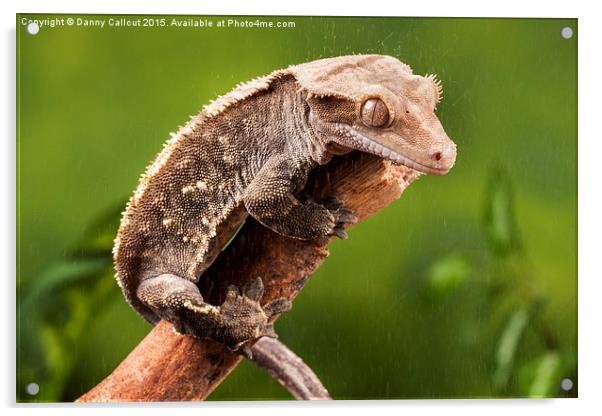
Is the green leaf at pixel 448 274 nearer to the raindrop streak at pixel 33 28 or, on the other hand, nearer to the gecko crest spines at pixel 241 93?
the gecko crest spines at pixel 241 93

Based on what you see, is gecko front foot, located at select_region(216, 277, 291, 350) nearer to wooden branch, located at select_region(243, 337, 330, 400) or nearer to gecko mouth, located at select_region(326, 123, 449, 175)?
wooden branch, located at select_region(243, 337, 330, 400)

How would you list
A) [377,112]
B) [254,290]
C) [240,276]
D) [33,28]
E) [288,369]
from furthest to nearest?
1. [288,369]
2. [33,28]
3. [240,276]
4. [254,290]
5. [377,112]

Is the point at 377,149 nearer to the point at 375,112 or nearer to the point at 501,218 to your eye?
the point at 375,112

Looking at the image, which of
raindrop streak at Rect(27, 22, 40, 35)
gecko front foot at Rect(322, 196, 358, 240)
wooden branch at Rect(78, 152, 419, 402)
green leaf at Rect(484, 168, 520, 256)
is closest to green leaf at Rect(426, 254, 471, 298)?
green leaf at Rect(484, 168, 520, 256)

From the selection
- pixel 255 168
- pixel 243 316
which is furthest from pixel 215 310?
pixel 255 168

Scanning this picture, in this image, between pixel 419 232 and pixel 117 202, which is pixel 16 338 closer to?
pixel 117 202

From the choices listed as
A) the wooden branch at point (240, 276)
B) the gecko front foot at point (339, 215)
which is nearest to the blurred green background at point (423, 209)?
the wooden branch at point (240, 276)
